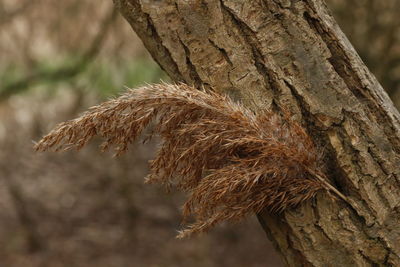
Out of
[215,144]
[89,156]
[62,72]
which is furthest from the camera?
[89,156]

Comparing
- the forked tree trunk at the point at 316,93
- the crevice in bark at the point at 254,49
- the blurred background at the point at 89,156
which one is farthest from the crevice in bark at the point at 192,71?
the blurred background at the point at 89,156

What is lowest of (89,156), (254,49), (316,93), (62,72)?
(316,93)

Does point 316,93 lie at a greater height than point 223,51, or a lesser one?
lesser

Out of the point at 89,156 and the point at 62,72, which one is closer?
the point at 62,72

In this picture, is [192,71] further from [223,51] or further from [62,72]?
[62,72]

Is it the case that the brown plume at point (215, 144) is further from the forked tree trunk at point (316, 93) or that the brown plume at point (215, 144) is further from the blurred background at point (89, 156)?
the blurred background at point (89, 156)

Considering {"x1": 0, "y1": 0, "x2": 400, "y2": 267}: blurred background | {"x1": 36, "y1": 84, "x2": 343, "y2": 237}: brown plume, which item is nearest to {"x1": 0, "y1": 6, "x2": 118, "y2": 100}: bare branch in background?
{"x1": 0, "y1": 0, "x2": 400, "y2": 267}: blurred background

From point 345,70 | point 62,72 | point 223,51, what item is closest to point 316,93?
point 345,70

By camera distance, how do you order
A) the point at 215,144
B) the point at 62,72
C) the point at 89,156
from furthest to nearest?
the point at 89,156, the point at 62,72, the point at 215,144
